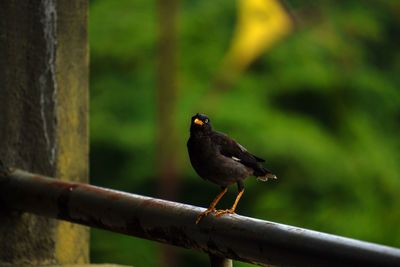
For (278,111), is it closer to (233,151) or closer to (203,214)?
(233,151)

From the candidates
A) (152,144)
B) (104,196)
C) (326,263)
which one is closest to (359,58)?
(152,144)

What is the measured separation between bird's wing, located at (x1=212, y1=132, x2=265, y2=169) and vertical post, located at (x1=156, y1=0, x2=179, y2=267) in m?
4.44

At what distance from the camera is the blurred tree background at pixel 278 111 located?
24.8 feet

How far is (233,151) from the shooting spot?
276 cm

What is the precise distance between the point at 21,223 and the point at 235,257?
118 centimetres

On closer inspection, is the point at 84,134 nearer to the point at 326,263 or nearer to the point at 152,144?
the point at 326,263

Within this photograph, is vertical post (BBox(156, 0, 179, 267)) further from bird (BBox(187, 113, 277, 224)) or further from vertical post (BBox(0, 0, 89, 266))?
bird (BBox(187, 113, 277, 224))

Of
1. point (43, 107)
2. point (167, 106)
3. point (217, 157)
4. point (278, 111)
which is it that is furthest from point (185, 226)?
point (278, 111)

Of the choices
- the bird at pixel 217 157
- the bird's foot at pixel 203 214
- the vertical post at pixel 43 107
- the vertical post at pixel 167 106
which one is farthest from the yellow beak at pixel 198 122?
the vertical post at pixel 167 106

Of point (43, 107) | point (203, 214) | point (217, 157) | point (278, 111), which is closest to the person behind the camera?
point (203, 214)

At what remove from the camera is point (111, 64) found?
8469 mm

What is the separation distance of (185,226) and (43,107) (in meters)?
1.02

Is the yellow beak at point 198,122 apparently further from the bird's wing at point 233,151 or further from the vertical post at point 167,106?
the vertical post at point 167,106

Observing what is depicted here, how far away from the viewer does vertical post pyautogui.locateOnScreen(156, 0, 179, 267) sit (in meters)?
7.34
